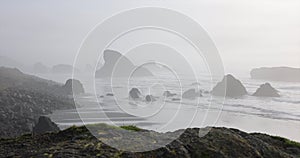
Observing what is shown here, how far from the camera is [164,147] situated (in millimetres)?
4762

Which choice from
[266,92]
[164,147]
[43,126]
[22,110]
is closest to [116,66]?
[164,147]

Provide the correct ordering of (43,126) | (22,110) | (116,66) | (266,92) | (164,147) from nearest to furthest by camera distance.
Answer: (164,147), (116,66), (43,126), (22,110), (266,92)

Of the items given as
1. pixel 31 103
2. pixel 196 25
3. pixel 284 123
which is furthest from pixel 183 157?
pixel 31 103

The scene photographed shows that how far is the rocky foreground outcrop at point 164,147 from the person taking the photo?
449 centimetres

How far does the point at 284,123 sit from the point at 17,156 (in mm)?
25172

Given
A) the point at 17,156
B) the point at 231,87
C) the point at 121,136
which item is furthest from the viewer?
the point at 231,87

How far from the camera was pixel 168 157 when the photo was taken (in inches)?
180

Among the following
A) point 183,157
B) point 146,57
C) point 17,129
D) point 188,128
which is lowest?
point 17,129

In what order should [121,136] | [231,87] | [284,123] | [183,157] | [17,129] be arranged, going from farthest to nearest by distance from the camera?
[231,87] < [284,123] < [17,129] < [121,136] < [183,157]

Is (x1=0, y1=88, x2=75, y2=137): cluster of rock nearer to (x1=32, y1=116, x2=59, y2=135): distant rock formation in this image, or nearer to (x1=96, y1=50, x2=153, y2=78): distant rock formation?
(x1=32, y1=116, x2=59, y2=135): distant rock formation

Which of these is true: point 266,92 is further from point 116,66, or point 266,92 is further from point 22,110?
point 116,66

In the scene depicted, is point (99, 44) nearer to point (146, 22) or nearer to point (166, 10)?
point (146, 22)

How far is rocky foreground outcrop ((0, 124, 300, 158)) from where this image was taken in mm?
4488

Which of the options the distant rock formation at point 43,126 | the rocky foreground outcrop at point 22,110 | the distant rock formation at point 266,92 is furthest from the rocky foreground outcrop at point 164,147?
the distant rock formation at point 266,92
